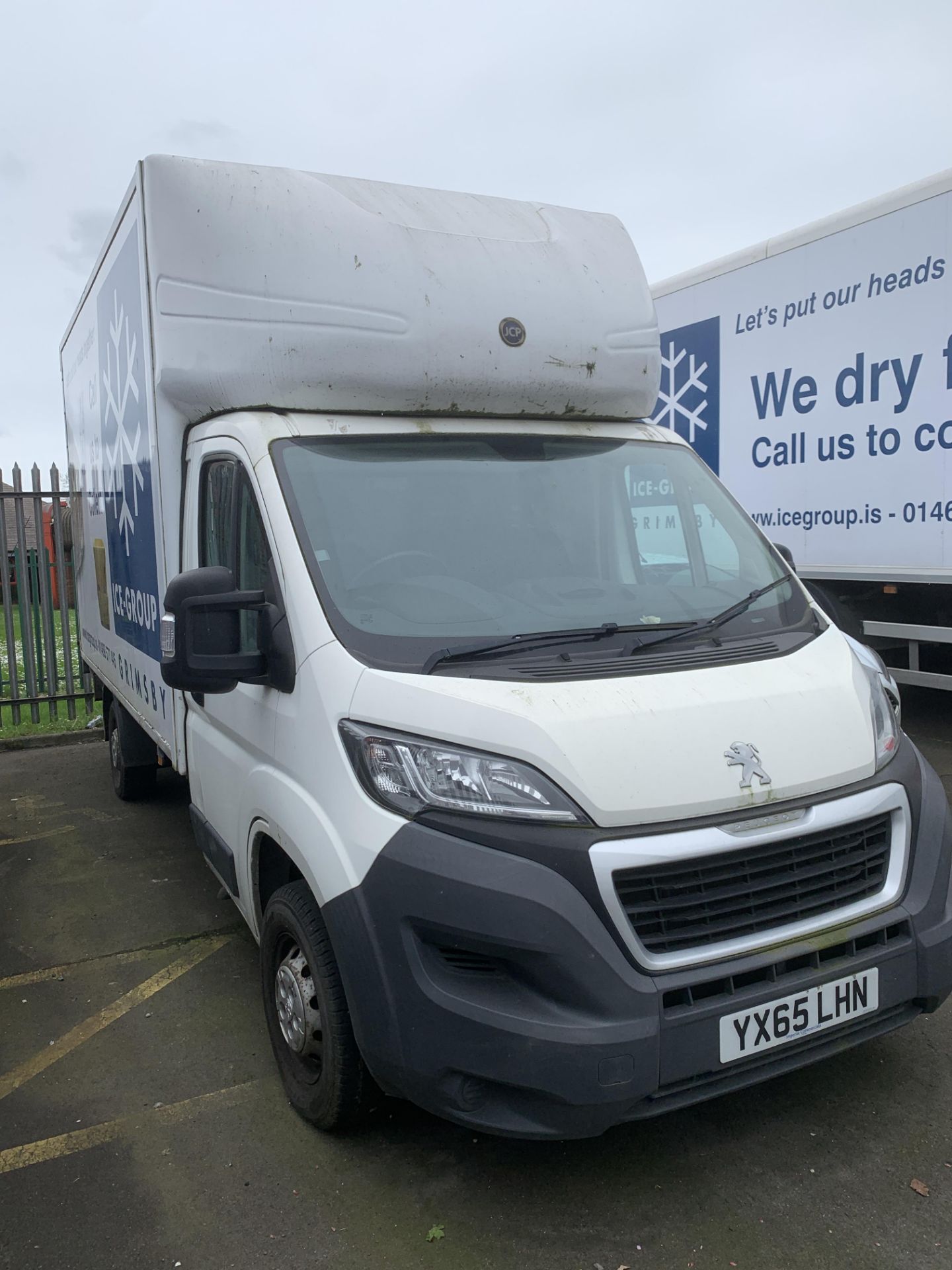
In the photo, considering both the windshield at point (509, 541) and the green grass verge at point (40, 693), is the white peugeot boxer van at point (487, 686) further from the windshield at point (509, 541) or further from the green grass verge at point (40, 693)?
the green grass verge at point (40, 693)

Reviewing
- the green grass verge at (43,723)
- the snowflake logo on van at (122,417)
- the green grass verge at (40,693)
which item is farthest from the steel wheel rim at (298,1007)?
the green grass verge at (40,693)

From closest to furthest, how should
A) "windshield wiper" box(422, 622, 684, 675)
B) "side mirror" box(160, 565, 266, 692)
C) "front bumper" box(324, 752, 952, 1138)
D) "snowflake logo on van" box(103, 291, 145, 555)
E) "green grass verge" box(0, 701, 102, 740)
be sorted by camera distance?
"front bumper" box(324, 752, 952, 1138)
"windshield wiper" box(422, 622, 684, 675)
"side mirror" box(160, 565, 266, 692)
"snowflake logo on van" box(103, 291, 145, 555)
"green grass verge" box(0, 701, 102, 740)

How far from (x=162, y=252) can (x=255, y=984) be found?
2.84 m

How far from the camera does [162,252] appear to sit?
3.62 metres

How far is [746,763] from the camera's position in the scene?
100 inches

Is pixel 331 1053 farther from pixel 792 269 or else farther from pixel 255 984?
pixel 792 269

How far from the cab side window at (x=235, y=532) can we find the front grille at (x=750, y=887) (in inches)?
57.9

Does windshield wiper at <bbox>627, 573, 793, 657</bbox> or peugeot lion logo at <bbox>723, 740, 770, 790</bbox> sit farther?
windshield wiper at <bbox>627, 573, 793, 657</bbox>

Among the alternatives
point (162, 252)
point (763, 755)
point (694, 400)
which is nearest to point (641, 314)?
point (162, 252)

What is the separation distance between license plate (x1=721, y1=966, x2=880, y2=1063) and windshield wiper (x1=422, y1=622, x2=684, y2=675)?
1052mm

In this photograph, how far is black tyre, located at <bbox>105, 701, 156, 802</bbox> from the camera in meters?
6.70


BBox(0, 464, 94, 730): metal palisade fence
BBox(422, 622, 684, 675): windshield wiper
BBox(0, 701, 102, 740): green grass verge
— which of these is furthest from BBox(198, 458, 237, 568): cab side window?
BBox(0, 464, 94, 730): metal palisade fence

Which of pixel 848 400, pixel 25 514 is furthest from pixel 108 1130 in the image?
pixel 25 514

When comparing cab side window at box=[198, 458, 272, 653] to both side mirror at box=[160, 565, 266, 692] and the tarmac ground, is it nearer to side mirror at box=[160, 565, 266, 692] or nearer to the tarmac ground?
side mirror at box=[160, 565, 266, 692]
